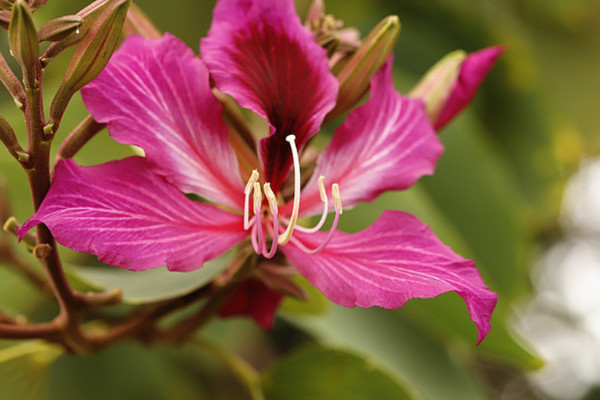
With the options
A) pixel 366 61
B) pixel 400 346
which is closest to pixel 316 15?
pixel 366 61

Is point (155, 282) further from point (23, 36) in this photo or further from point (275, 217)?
point (23, 36)

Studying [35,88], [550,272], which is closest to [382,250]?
[35,88]

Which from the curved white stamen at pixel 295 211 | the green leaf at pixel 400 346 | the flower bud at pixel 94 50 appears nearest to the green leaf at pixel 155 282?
the curved white stamen at pixel 295 211

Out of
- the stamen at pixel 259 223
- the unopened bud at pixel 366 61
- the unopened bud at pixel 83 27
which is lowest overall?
the stamen at pixel 259 223

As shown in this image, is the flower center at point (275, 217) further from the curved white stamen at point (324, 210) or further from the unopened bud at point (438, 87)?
the unopened bud at point (438, 87)

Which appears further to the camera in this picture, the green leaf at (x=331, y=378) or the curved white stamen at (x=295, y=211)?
the green leaf at (x=331, y=378)

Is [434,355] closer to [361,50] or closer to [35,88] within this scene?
[361,50]
